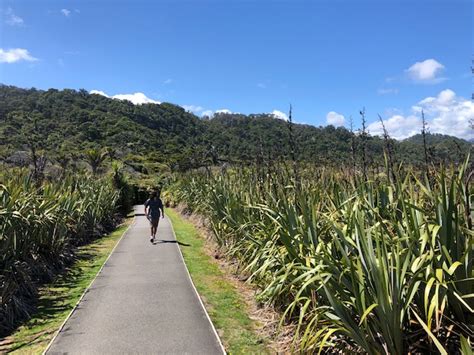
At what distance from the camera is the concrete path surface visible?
203 inches

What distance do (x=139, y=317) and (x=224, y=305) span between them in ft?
4.96

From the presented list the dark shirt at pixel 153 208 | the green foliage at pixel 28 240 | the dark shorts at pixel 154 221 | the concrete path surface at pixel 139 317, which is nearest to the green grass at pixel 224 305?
the concrete path surface at pixel 139 317

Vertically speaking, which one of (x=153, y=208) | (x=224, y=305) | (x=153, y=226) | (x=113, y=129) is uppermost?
(x=113, y=129)

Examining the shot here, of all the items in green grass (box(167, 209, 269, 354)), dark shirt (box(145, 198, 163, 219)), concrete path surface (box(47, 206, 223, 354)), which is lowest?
green grass (box(167, 209, 269, 354))

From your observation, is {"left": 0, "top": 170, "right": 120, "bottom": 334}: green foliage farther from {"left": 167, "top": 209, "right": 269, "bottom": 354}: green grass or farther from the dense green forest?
the dense green forest

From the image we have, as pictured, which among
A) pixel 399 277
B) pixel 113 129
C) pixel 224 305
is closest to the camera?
pixel 399 277

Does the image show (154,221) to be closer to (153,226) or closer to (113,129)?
(153,226)

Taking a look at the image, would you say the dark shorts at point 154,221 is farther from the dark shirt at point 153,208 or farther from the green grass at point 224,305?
the green grass at point 224,305

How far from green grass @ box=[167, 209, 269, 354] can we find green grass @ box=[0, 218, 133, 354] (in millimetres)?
2242

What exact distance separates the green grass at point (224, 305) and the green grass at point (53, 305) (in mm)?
2242

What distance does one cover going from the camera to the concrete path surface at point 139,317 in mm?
5164

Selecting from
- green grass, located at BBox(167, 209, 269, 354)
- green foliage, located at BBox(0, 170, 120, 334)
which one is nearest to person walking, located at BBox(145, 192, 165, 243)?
green grass, located at BBox(167, 209, 269, 354)

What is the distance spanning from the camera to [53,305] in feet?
23.2

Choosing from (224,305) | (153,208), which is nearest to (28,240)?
(224,305)
